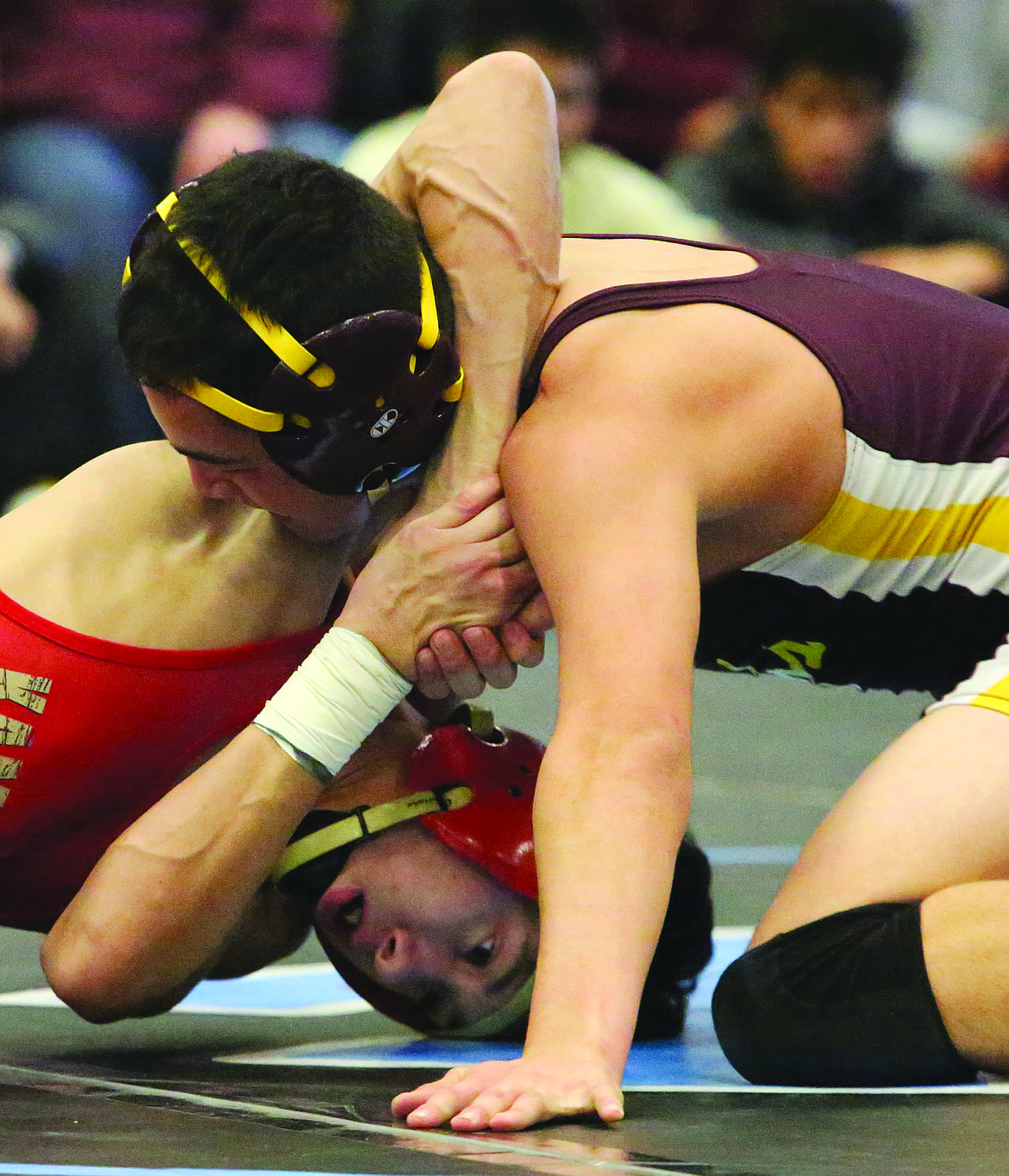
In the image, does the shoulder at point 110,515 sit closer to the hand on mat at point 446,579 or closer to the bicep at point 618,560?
the hand on mat at point 446,579

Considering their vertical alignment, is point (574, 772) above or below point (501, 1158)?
above

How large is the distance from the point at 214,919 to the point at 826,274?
1.20m

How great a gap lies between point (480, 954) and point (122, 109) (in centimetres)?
489

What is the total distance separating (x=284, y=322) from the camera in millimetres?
2463

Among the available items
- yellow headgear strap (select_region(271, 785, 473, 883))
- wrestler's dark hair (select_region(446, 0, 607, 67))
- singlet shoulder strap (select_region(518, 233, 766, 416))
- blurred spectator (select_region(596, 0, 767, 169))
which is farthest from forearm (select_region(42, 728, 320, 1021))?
blurred spectator (select_region(596, 0, 767, 169))

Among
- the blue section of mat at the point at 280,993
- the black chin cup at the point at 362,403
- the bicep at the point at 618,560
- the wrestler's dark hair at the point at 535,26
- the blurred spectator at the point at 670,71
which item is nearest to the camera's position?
the bicep at the point at 618,560

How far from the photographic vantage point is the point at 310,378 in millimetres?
2496

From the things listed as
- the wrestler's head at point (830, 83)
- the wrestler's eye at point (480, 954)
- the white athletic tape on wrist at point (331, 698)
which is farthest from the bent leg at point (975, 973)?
the wrestler's head at point (830, 83)

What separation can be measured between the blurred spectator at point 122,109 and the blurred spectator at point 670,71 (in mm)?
1762

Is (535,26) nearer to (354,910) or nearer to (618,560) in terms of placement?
(354,910)

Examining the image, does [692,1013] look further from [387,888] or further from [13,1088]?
[13,1088]

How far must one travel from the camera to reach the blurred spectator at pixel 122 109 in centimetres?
662

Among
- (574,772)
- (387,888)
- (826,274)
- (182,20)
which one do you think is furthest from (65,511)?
(182,20)

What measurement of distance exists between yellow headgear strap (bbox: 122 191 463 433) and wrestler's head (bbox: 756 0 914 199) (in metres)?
4.09
